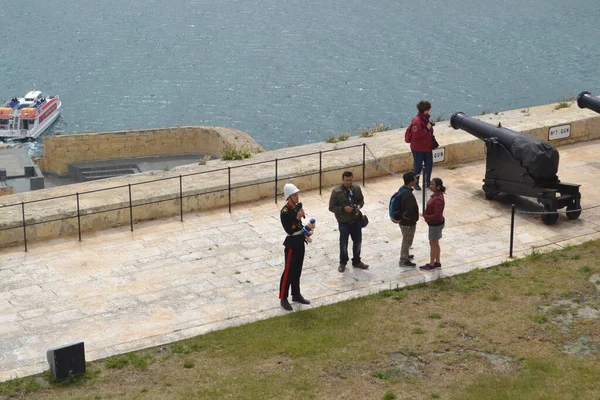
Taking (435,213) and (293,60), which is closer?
(435,213)

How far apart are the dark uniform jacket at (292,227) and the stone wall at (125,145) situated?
35967 millimetres

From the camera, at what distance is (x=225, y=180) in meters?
17.1

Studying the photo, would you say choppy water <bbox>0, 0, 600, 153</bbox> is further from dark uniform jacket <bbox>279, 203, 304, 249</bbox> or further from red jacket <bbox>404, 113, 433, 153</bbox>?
dark uniform jacket <bbox>279, 203, 304, 249</bbox>

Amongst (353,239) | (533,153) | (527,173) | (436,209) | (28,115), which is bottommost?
(28,115)

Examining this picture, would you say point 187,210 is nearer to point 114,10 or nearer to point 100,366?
point 100,366

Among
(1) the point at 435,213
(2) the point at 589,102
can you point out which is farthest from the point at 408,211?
(2) the point at 589,102

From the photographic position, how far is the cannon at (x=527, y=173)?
16.1 m

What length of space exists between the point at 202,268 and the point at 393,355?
148 inches

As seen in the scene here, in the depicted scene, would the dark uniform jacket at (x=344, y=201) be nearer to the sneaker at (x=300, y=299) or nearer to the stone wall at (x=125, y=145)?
the sneaker at (x=300, y=299)

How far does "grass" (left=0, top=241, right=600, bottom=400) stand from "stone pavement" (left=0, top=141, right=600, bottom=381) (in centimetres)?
46

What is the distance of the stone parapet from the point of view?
1566cm

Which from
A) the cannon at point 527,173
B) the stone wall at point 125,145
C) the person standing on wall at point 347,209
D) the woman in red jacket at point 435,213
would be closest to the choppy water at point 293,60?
the stone wall at point 125,145

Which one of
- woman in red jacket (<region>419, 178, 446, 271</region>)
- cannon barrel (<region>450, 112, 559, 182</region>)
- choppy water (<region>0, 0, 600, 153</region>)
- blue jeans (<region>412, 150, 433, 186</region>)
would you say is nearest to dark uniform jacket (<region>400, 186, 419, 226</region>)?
woman in red jacket (<region>419, 178, 446, 271</region>)

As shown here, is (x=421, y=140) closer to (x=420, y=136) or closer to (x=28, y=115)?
(x=420, y=136)
